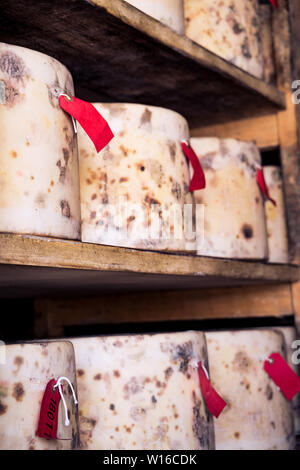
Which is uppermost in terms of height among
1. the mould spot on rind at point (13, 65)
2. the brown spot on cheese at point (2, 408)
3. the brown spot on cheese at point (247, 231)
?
the mould spot on rind at point (13, 65)

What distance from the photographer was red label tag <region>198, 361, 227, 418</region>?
51.8 inches

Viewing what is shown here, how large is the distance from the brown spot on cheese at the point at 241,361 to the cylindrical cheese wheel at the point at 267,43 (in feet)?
2.52

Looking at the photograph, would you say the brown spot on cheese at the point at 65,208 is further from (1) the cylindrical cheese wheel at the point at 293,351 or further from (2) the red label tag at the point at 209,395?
(1) the cylindrical cheese wheel at the point at 293,351

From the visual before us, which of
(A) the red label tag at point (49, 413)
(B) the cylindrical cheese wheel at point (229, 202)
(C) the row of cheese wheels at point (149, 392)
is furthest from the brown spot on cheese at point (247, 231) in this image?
(A) the red label tag at point (49, 413)

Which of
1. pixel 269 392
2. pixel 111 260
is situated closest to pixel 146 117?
pixel 111 260

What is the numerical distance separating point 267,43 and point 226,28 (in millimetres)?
324

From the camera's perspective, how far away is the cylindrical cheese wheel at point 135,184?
4.08 ft

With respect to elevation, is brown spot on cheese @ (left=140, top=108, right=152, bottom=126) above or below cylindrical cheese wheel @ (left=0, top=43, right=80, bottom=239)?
above

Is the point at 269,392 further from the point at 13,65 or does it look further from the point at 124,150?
the point at 13,65

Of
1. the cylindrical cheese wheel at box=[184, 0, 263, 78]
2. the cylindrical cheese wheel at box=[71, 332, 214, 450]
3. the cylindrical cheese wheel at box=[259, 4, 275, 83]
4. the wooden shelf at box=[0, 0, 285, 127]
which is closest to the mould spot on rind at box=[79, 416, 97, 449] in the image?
the cylindrical cheese wheel at box=[71, 332, 214, 450]

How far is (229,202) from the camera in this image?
1.59 meters

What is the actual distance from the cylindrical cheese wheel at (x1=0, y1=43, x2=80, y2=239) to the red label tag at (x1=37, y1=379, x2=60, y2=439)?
0.75 feet

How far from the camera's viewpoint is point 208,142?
160cm

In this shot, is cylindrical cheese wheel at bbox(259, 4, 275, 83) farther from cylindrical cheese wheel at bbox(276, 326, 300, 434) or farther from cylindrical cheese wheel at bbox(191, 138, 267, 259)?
cylindrical cheese wheel at bbox(276, 326, 300, 434)
